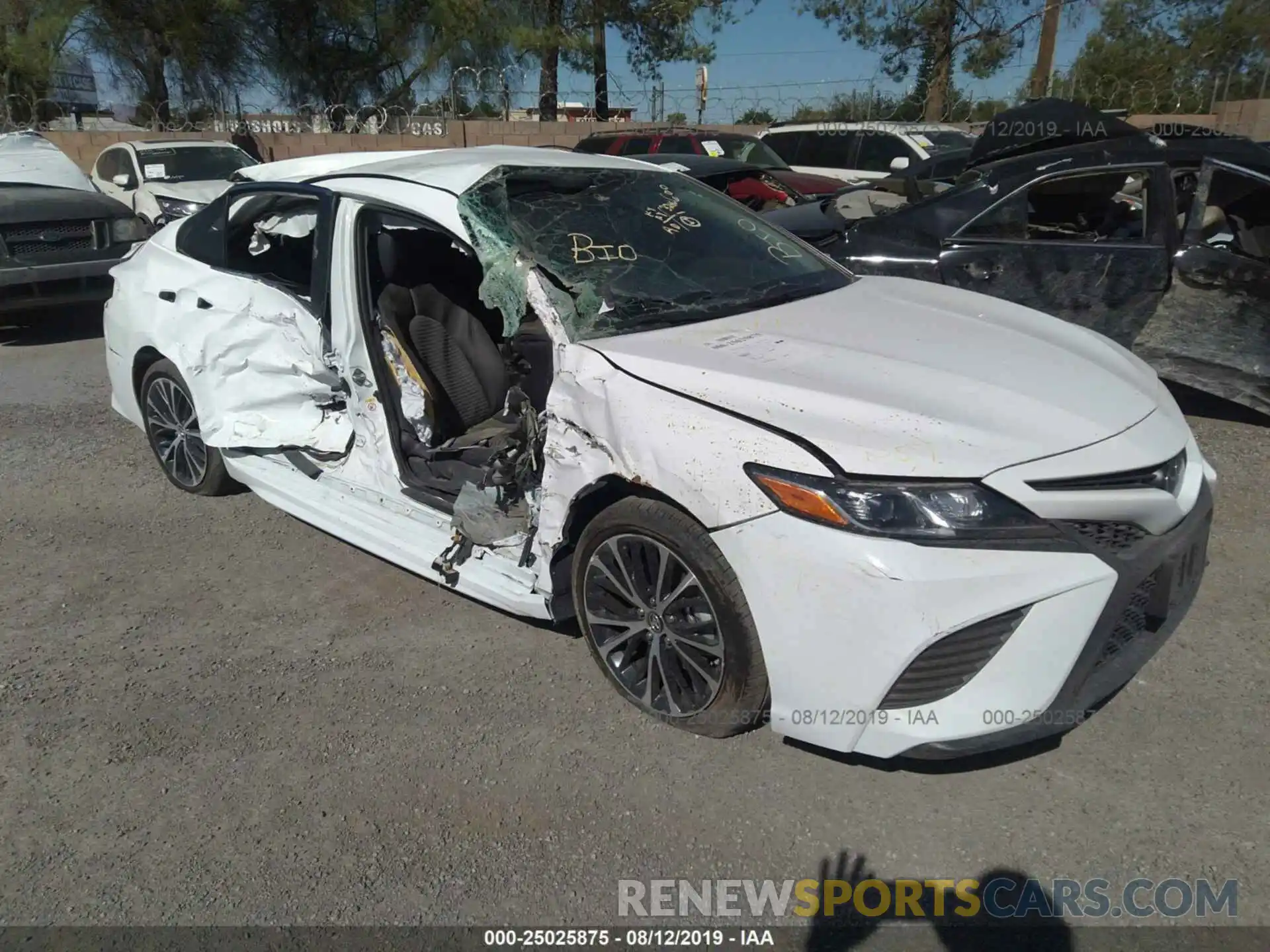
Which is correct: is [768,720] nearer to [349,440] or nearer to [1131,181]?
[349,440]

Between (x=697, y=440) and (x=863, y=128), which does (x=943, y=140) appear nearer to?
(x=863, y=128)

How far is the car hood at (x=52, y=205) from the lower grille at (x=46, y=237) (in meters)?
0.06

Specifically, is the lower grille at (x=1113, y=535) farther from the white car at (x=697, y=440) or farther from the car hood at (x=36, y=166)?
the car hood at (x=36, y=166)

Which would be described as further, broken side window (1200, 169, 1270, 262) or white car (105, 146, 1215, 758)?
broken side window (1200, 169, 1270, 262)

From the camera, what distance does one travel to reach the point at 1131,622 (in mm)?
2598

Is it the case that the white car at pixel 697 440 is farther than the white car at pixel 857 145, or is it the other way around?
the white car at pixel 857 145

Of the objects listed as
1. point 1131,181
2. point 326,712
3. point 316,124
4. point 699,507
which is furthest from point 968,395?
point 316,124

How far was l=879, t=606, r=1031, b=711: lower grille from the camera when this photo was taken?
2.35 metres

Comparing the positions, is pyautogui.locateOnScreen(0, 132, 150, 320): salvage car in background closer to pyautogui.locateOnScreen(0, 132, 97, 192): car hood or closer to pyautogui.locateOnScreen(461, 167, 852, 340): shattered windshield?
pyautogui.locateOnScreen(0, 132, 97, 192): car hood

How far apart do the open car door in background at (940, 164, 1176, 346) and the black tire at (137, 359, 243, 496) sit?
423cm

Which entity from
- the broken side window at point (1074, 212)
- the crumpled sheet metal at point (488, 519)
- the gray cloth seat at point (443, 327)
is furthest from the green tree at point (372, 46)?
the crumpled sheet metal at point (488, 519)

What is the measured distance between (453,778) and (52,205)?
8.22m

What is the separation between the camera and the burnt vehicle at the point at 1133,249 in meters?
5.12

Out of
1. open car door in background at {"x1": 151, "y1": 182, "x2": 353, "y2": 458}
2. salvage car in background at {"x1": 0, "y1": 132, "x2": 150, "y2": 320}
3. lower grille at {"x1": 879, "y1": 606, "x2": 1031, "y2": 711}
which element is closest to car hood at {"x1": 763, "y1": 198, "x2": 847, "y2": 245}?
open car door in background at {"x1": 151, "y1": 182, "x2": 353, "y2": 458}
